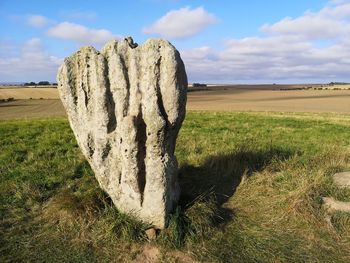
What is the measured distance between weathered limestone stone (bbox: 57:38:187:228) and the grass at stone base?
469 mm

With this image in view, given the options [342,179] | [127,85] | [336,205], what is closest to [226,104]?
[342,179]

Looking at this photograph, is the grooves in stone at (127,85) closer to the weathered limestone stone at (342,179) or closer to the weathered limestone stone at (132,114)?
the weathered limestone stone at (132,114)

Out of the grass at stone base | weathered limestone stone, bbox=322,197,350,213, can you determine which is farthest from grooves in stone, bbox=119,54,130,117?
weathered limestone stone, bbox=322,197,350,213

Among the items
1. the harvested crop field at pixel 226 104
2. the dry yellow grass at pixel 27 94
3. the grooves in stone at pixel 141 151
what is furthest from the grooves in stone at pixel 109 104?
the dry yellow grass at pixel 27 94

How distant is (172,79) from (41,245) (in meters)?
3.86

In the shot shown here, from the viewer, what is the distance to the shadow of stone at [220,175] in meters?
8.53

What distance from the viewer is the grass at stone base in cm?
694

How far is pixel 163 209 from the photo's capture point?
742 cm

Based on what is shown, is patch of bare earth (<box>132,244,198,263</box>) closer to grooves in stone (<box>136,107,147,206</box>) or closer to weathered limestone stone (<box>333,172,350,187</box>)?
grooves in stone (<box>136,107,147,206</box>)

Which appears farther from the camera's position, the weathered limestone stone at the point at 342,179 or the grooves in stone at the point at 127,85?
the weathered limestone stone at the point at 342,179

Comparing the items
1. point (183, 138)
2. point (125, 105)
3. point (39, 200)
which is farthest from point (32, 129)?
point (125, 105)

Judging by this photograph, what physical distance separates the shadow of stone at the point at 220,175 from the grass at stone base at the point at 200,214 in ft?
0.08

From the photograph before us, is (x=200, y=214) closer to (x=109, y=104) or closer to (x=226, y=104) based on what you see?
(x=109, y=104)

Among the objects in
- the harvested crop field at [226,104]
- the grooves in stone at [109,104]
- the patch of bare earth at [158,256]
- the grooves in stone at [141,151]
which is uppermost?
the grooves in stone at [109,104]
